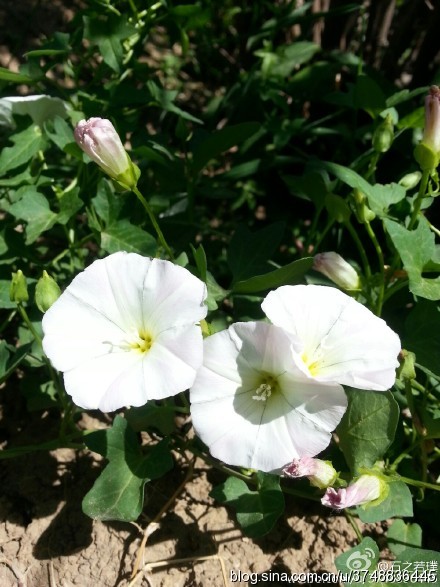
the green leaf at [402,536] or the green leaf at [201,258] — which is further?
the green leaf at [402,536]

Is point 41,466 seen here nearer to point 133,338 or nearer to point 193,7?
point 133,338

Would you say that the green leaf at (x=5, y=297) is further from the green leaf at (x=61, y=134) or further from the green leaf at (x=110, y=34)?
the green leaf at (x=110, y=34)

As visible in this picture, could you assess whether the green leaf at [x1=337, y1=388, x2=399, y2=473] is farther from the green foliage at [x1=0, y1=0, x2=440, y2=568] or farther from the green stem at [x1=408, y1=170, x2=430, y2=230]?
the green stem at [x1=408, y1=170, x2=430, y2=230]

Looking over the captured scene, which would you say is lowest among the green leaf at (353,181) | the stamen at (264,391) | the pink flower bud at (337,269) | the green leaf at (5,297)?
the green leaf at (5,297)

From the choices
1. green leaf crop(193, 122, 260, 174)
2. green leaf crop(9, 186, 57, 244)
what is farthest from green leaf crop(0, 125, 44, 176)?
green leaf crop(193, 122, 260, 174)

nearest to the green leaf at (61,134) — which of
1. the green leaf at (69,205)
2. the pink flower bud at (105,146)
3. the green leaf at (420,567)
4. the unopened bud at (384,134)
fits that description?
the green leaf at (69,205)

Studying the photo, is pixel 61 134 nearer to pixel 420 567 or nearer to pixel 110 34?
pixel 110 34
